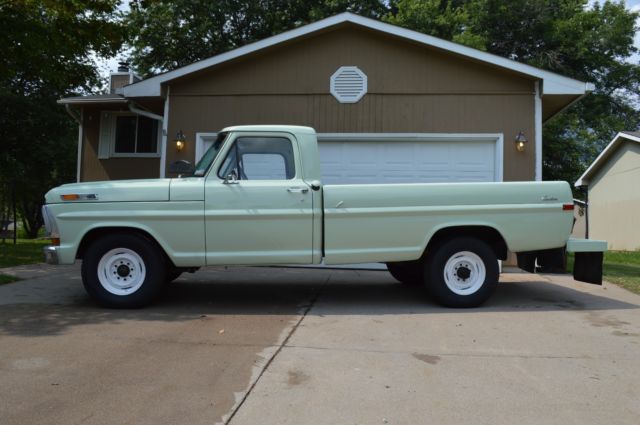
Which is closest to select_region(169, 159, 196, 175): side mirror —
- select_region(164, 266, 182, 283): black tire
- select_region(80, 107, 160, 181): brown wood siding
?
select_region(164, 266, 182, 283): black tire

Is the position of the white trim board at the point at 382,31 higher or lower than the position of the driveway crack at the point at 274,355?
higher

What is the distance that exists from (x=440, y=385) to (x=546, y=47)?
2590cm

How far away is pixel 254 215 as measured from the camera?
588 centimetres

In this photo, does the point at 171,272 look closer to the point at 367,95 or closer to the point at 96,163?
the point at 367,95

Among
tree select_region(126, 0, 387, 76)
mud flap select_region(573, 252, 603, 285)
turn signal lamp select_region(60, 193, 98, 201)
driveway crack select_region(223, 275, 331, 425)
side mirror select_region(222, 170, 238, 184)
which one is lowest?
driveway crack select_region(223, 275, 331, 425)

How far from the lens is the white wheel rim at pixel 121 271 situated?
5.91 metres

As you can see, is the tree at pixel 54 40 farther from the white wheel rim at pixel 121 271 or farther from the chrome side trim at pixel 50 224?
the white wheel rim at pixel 121 271

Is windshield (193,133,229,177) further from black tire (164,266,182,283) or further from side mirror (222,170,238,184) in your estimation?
black tire (164,266,182,283)

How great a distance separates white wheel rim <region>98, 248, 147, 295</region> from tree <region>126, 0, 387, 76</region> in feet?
62.2

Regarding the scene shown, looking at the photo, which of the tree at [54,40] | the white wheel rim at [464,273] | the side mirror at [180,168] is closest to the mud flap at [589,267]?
the white wheel rim at [464,273]

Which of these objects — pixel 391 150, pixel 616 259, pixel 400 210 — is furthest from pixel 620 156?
pixel 400 210

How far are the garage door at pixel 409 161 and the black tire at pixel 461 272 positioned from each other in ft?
13.1

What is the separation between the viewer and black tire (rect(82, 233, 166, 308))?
5.86 m

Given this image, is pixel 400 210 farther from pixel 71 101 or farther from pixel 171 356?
pixel 71 101
